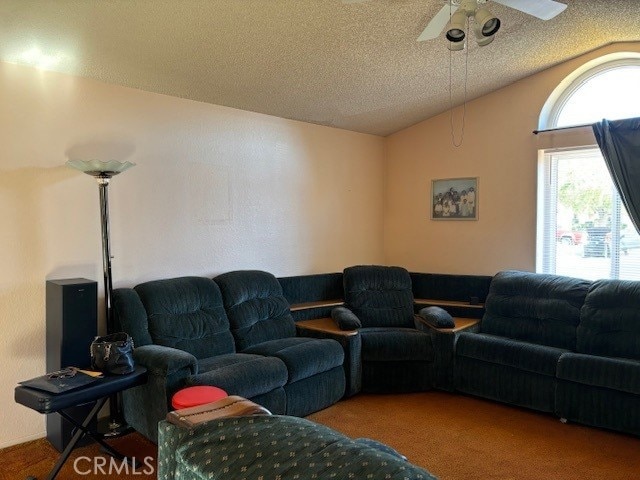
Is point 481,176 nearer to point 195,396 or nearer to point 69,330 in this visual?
point 195,396

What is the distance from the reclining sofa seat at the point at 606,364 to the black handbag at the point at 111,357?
296 cm

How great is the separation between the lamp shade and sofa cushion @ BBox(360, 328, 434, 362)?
234 cm

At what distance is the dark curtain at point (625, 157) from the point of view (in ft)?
12.4

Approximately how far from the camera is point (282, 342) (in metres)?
3.72

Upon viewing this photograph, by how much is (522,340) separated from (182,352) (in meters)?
2.77

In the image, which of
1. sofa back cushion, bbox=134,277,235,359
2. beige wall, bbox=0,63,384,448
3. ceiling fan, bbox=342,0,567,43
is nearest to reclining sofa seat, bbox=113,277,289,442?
sofa back cushion, bbox=134,277,235,359

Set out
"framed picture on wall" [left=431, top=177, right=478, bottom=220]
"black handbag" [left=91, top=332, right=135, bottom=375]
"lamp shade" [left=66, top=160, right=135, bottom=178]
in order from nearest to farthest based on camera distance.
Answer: "black handbag" [left=91, top=332, right=135, bottom=375] < "lamp shade" [left=66, top=160, right=135, bottom=178] < "framed picture on wall" [left=431, top=177, right=478, bottom=220]

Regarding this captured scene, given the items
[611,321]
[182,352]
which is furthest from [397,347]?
[182,352]

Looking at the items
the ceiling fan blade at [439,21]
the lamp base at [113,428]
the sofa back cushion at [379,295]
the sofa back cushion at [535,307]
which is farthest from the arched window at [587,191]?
the lamp base at [113,428]

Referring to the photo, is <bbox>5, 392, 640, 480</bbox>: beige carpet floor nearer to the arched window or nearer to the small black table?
the small black table

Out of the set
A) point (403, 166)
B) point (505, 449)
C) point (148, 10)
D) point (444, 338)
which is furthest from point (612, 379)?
point (148, 10)

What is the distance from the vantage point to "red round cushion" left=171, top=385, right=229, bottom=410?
2467 millimetres

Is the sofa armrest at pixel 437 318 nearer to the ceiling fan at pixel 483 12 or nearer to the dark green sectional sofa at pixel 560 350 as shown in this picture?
the dark green sectional sofa at pixel 560 350

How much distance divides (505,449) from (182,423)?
2.57 m
